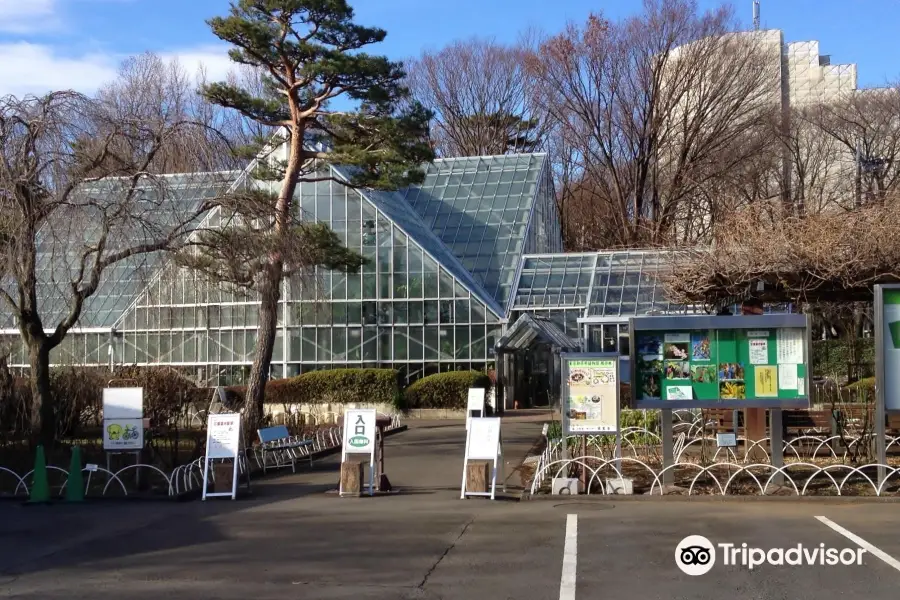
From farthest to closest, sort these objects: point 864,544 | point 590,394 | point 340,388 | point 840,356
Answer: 1. point 840,356
2. point 340,388
3. point 590,394
4. point 864,544

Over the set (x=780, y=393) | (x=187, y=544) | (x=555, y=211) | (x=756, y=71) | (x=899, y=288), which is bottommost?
(x=187, y=544)

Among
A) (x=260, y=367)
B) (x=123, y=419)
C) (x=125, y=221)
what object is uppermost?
(x=125, y=221)

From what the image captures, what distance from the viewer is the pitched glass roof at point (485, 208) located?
113 feet

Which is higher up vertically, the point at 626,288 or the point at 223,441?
the point at 626,288

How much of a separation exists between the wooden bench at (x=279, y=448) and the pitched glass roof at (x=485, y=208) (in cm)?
1474

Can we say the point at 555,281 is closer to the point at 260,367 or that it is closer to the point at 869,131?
the point at 869,131

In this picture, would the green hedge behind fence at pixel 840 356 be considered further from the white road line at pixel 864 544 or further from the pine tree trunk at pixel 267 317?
the white road line at pixel 864 544

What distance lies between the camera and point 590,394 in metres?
13.6

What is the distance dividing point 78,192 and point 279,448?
5.63m

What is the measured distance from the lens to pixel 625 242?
132 feet

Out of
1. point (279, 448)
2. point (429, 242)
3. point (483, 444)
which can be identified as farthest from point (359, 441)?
point (429, 242)

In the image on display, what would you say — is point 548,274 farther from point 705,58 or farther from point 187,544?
point 187,544

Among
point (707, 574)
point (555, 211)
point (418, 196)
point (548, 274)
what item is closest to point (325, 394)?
point (548, 274)

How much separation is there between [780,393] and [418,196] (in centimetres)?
2655
